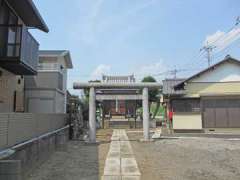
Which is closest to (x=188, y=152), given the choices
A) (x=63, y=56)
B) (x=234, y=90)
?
(x=234, y=90)

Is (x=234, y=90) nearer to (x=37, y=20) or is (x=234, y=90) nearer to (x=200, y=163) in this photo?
(x=200, y=163)

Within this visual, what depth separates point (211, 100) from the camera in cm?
1539

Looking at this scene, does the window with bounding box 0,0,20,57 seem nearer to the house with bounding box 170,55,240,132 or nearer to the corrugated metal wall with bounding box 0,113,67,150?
the corrugated metal wall with bounding box 0,113,67,150

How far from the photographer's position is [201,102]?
15438 mm

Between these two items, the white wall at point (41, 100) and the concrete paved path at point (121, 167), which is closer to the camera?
the concrete paved path at point (121, 167)

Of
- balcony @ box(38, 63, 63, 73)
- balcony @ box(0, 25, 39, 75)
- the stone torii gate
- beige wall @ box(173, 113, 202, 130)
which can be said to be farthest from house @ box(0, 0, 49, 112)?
beige wall @ box(173, 113, 202, 130)

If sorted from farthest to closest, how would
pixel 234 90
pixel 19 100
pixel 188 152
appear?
pixel 234 90 < pixel 19 100 < pixel 188 152

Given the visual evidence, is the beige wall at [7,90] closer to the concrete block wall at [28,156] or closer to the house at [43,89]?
the concrete block wall at [28,156]

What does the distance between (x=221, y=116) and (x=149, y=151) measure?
7315 mm

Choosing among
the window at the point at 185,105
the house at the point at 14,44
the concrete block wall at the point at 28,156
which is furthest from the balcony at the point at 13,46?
the window at the point at 185,105

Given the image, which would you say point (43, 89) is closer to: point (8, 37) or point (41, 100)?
point (41, 100)

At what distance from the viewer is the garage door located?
1498 cm

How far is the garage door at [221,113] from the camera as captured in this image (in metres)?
15.0

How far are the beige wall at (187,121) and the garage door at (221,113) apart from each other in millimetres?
414
